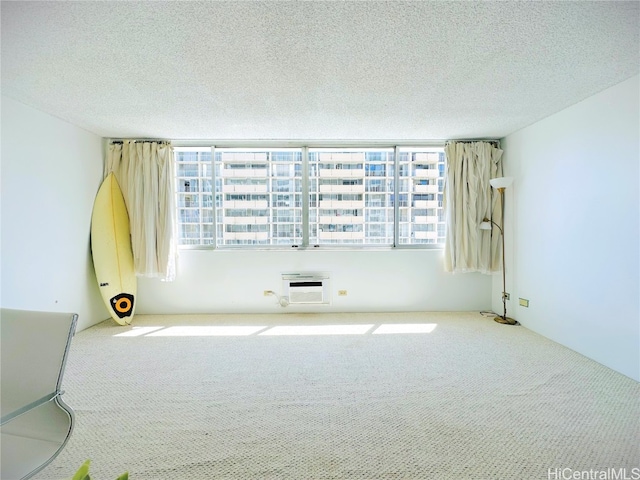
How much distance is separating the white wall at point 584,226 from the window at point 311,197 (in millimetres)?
1087

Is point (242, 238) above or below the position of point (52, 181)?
below

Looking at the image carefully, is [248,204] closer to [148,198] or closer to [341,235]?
[148,198]

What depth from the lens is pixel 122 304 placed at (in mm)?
3637

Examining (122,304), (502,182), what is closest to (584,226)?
(502,182)

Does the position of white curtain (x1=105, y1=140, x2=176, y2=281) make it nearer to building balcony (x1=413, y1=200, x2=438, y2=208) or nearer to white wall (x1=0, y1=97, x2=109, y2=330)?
white wall (x1=0, y1=97, x2=109, y2=330)

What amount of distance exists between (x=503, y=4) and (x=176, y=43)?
1.84 meters

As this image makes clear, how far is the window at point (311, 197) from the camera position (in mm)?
4113

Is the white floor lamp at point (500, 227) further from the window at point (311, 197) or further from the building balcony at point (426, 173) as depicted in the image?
the building balcony at point (426, 173)

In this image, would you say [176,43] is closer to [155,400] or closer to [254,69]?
[254,69]

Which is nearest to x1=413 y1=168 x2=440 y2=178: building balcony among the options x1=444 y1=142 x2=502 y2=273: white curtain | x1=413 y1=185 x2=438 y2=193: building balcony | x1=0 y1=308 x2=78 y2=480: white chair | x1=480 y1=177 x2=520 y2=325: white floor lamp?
x1=413 y1=185 x2=438 y2=193: building balcony

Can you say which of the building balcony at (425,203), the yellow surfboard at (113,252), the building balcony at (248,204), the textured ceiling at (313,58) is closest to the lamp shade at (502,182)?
the textured ceiling at (313,58)

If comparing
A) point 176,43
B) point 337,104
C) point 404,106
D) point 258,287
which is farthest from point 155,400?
point 404,106

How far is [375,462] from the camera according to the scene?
1.50m

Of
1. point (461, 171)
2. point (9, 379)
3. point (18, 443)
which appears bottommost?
point (18, 443)
